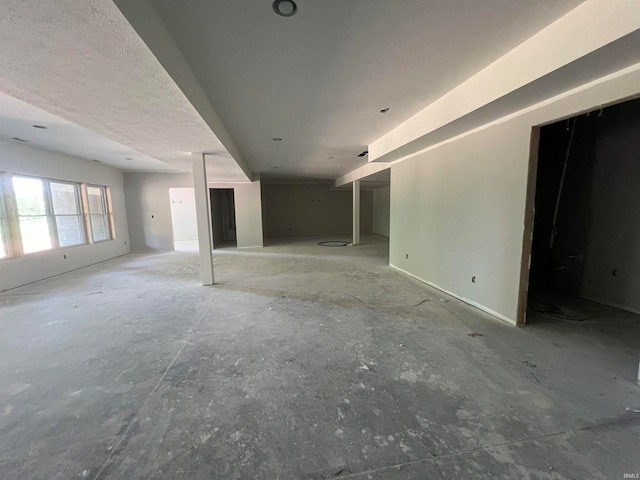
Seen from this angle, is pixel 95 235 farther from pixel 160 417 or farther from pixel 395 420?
pixel 395 420

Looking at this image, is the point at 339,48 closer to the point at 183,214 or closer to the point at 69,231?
the point at 69,231

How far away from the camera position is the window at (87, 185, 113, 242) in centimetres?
648

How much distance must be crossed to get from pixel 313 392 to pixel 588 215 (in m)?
4.25

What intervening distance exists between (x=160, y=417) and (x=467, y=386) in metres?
2.08

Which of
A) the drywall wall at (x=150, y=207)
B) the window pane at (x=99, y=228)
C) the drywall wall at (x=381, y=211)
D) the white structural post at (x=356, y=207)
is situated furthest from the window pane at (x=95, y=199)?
the drywall wall at (x=381, y=211)

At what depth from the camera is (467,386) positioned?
1834mm

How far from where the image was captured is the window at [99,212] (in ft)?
21.3

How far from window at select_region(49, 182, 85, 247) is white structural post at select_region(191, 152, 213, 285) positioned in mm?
3675

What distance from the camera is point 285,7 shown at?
4.96 feet

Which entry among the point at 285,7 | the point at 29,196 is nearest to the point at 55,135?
the point at 29,196

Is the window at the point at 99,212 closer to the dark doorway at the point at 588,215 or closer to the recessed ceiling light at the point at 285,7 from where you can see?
the recessed ceiling light at the point at 285,7

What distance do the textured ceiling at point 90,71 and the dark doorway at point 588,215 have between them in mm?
4250

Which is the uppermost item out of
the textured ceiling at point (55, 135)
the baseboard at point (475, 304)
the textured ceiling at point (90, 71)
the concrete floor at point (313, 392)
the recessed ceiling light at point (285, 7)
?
the textured ceiling at point (55, 135)

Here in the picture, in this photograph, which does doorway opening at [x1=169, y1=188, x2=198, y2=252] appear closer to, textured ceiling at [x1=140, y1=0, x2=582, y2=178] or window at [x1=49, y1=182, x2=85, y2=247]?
window at [x1=49, y1=182, x2=85, y2=247]
